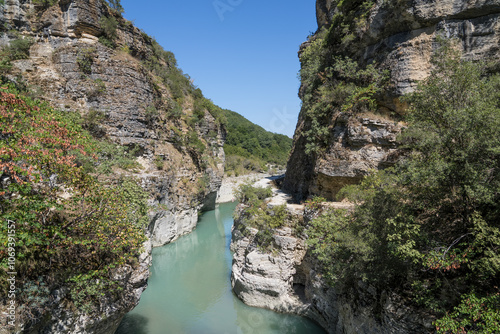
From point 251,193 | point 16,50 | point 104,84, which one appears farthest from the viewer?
point 104,84

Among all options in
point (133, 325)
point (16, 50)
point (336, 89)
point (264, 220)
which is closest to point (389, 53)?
point (336, 89)

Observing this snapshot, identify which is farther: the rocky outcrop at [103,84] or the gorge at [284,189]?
the rocky outcrop at [103,84]

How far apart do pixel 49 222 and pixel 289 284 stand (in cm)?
886

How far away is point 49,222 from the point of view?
5062 mm

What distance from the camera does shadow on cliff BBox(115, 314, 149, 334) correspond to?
29.1 ft

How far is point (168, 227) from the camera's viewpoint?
17.3 metres

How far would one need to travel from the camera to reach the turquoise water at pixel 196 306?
364 inches

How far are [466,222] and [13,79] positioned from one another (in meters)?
20.7

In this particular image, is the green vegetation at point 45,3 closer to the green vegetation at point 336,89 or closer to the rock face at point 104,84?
Answer: the rock face at point 104,84

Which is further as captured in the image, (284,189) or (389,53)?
(284,189)

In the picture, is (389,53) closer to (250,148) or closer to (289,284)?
(289,284)

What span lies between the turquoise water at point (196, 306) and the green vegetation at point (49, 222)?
481 centimetres

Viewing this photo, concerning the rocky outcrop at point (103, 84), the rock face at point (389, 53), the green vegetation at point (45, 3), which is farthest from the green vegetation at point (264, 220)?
the green vegetation at point (45, 3)

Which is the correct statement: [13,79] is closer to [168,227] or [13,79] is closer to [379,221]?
[168,227]
